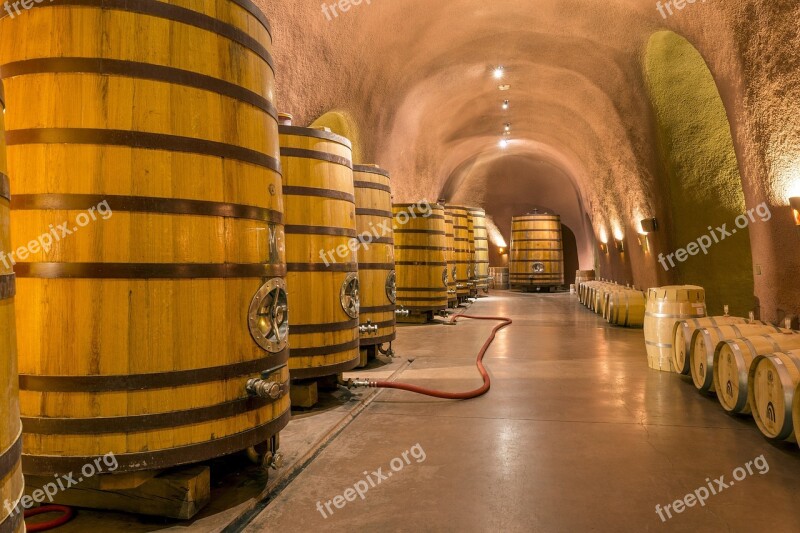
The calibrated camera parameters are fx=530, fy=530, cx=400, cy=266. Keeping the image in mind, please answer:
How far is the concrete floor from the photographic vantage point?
2.32 m

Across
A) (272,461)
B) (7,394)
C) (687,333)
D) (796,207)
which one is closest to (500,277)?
(687,333)

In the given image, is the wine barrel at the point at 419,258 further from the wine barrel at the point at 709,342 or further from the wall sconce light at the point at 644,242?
the wine barrel at the point at 709,342

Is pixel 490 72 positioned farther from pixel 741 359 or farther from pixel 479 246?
pixel 741 359

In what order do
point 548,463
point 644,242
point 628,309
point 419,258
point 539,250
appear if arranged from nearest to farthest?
point 548,463
point 419,258
point 628,309
point 644,242
point 539,250

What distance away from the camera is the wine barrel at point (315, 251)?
12.3ft

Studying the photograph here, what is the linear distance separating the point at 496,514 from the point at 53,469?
1812 mm

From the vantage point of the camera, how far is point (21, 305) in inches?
79.2

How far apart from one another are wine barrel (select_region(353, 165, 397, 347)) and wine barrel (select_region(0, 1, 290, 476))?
3114 mm

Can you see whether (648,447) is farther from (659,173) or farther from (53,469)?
(659,173)

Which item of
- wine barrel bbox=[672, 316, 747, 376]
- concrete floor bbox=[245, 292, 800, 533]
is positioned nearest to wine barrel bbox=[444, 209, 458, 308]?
concrete floor bbox=[245, 292, 800, 533]

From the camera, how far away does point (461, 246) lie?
40.3 feet

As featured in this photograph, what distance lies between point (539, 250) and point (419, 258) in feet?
33.0

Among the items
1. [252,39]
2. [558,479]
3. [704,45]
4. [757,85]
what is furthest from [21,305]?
[704,45]

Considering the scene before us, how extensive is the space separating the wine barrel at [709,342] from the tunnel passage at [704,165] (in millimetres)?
3903
